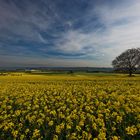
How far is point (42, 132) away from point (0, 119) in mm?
2908

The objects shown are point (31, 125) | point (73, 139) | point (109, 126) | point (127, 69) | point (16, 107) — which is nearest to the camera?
point (73, 139)

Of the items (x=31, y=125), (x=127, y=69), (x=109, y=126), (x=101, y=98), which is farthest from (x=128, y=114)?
(x=127, y=69)

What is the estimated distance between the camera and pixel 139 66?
264 ft

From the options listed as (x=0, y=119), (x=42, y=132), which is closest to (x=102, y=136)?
(x=42, y=132)

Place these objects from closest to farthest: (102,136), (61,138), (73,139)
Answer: (102,136), (73,139), (61,138)

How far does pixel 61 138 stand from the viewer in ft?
30.9

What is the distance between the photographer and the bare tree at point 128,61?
80.2 metres

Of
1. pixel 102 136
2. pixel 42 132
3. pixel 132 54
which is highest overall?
pixel 132 54

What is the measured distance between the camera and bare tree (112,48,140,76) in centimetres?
8019

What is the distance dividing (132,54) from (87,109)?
74415 mm

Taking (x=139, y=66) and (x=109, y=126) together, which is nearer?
(x=109, y=126)

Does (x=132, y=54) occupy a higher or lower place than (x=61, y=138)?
higher

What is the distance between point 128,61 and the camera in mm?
81188

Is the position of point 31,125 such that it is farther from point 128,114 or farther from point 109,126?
point 128,114
